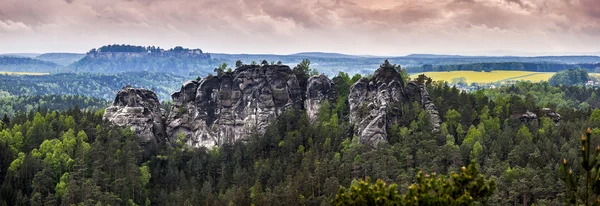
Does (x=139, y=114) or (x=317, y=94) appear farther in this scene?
(x=317, y=94)

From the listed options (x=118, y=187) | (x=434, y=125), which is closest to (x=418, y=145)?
(x=434, y=125)

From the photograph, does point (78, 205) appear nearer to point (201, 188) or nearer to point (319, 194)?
point (201, 188)

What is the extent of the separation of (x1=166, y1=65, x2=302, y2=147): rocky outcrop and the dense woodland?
4025 mm

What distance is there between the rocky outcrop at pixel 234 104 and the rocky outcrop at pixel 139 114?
364 cm

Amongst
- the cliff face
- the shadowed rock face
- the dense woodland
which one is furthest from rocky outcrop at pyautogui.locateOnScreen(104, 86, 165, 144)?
the shadowed rock face

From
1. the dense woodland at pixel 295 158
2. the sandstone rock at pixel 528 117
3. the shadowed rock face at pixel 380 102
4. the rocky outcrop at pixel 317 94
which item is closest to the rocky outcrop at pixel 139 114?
the dense woodland at pixel 295 158

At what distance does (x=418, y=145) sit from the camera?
107 meters

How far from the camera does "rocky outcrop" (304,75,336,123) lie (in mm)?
127938

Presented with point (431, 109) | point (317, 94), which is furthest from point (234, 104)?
point (431, 109)

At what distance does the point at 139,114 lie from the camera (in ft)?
413

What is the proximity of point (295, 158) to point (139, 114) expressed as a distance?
35664 mm

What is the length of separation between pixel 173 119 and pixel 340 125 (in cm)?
3623

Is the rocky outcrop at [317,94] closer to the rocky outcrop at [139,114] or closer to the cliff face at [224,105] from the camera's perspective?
the cliff face at [224,105]

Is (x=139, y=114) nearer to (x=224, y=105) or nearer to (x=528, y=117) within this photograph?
(x=224, y=105)
